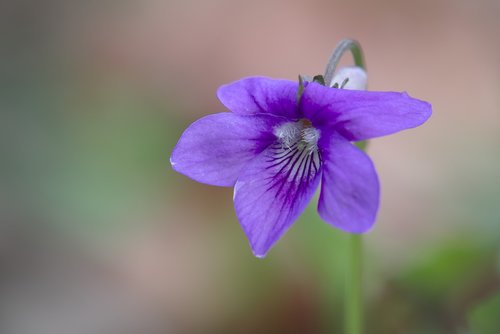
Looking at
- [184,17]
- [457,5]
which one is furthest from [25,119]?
[457,5]

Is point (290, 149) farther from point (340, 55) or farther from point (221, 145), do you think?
→ point (340, 55)

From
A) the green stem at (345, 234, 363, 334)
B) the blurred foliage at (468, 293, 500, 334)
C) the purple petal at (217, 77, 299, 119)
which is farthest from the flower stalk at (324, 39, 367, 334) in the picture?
the blurred foliage at (468, 293, 500, 334)

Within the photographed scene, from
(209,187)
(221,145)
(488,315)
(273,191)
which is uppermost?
(221,145)

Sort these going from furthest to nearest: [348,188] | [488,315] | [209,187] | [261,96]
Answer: [209,187], [488,315], [261,96], [348,188]

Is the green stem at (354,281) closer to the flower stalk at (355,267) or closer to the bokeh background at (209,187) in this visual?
the flower stalk at (355,267)

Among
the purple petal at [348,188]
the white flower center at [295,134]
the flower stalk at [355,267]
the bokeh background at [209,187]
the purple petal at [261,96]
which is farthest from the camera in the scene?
the bokeh background at [209,187]

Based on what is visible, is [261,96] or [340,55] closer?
[261,96]

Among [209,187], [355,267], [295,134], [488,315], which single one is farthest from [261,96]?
[209,187]

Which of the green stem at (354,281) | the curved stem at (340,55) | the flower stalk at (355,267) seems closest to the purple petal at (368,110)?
the curved stem at (340,55)
